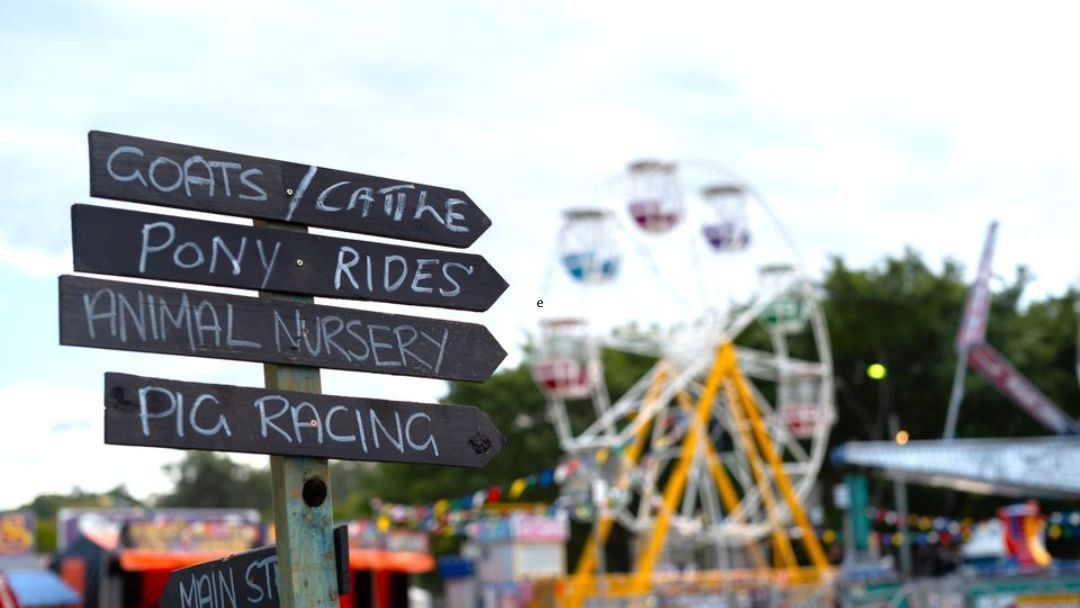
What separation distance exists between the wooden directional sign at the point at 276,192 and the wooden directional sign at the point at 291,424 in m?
0.45

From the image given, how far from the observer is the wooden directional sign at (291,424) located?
3.67 meters

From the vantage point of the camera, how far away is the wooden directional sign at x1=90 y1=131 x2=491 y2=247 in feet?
12.4

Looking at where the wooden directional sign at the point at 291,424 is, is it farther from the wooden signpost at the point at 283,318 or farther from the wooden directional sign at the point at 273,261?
the wooden directional sign at the point at 273,261

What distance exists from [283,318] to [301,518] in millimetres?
503

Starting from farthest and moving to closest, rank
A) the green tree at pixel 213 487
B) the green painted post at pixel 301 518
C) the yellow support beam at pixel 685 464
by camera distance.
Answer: the green tree at pixel 213 487, the yellow support beam at pixel 685 464, the green painted post at pixel 301 518

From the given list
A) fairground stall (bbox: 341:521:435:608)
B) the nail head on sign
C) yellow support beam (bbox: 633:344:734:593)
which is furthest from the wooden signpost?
yellow support beam (bbox: 633:344:734:593)

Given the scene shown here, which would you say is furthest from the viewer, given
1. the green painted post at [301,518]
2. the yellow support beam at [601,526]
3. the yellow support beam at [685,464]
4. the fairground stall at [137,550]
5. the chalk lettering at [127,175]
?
the yellow support beam at [685,464]

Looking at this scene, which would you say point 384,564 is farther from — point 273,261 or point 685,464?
point 273,261

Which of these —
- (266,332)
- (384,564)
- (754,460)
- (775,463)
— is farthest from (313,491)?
(754,460)

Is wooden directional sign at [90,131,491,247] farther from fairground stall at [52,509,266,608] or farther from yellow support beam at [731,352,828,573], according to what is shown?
yellow support beam at [731,352,828,573]

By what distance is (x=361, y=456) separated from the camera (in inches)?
159

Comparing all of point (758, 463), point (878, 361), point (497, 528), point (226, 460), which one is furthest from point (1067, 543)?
point (226, 460)

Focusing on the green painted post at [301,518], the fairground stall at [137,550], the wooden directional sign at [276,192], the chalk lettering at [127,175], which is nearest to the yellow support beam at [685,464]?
the fairground stall at [137,550]

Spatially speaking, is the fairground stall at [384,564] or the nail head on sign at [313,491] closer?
the nail head on sign at [313,491]
